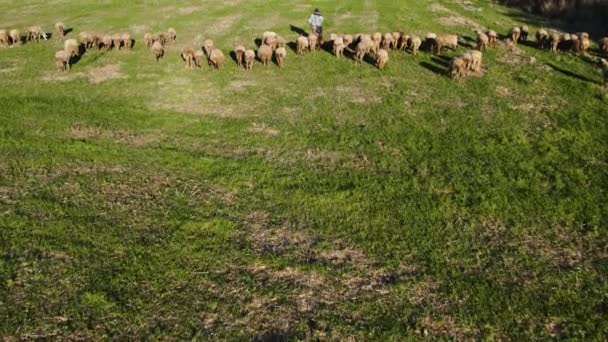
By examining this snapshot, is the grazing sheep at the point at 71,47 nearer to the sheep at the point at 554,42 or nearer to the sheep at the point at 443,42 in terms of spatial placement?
the sheep at the point at 443,42

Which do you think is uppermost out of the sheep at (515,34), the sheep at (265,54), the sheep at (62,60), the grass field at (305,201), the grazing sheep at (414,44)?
the sheep at (515,34)

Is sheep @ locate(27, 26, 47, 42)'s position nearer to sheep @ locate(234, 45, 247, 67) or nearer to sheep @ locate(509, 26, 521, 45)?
sheep @ locate(234, 45, 247, 67)

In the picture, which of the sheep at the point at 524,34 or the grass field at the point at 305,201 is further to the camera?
the sheep at the point at 524,34


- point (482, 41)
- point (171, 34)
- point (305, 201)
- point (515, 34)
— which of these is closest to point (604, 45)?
point (515, 34)

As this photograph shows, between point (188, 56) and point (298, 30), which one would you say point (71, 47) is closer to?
point (188, 56)

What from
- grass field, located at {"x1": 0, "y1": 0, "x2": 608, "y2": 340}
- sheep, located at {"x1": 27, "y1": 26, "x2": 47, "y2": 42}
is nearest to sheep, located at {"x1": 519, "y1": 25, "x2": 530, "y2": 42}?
grass field, located at {"x1": 0, "y1": 0, "x2": 608, "y2": 340}

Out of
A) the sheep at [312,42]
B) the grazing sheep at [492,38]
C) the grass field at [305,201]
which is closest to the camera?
the grass field at [305,201]

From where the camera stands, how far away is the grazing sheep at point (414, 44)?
104 ft

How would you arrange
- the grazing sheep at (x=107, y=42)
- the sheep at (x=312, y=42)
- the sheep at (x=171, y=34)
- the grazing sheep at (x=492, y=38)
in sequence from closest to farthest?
the sheep at (x=312, y=42)
the grazing sheep at (x=492, y=38)
the grazing sheep at (x=107, y=42)
the sheep at (x=171, y=34)

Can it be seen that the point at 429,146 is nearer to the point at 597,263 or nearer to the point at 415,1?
the point at 597,263

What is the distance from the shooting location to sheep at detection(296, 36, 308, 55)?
105 feet

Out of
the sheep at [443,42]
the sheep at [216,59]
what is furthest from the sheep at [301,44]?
the sheep at [443,42]

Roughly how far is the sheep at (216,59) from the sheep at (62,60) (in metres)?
9.43

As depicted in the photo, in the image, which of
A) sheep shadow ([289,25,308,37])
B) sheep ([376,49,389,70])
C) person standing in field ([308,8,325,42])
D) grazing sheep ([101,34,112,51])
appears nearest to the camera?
sheep ([376,49,389,70])
